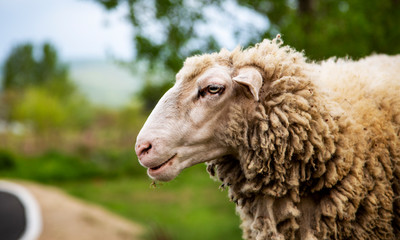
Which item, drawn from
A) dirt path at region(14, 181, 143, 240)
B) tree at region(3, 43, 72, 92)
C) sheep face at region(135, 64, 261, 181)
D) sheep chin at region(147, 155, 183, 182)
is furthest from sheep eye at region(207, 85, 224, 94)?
tree at region(3, 43, 72, 92)

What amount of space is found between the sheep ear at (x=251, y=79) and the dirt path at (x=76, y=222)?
857 centimetres

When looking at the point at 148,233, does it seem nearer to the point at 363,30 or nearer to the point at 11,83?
the point at 363,30

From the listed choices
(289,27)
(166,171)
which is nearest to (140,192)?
(289,27)

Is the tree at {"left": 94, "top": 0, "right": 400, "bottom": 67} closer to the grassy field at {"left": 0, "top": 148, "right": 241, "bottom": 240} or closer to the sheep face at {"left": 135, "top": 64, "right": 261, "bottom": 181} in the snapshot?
the sheep face at {"left": 135, "top": 64, "right": 261, "bottom": 181}

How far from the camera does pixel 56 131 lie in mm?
25109

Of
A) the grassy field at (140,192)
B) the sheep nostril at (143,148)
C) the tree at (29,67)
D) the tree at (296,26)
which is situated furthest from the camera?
the tree at (29,67)

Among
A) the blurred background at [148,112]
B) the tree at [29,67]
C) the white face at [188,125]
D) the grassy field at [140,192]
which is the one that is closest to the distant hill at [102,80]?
the tree at [29,67]

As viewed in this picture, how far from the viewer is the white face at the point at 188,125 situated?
2176 mm

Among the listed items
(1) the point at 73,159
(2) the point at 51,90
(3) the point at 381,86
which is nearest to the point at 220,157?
(3) the point at 381,86

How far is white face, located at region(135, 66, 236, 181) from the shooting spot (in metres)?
2.18

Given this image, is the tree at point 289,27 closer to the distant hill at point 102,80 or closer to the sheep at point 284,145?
the sheep at point 284,145

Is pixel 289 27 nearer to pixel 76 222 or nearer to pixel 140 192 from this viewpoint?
pixel 76 222

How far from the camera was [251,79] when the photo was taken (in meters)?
2.21

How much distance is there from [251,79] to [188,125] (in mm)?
465
